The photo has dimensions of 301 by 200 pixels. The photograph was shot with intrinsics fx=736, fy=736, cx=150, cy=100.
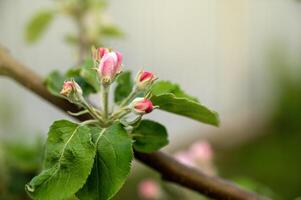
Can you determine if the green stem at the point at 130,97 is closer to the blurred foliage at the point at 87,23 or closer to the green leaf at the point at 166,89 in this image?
the green leaf at the point at 166,89

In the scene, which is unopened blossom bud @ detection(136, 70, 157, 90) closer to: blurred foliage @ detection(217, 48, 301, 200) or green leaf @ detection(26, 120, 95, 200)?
green leaf @ detection(26, 120, 95, 200)

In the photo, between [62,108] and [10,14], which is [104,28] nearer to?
[62,108]

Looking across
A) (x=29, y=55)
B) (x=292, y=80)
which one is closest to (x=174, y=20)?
(x=29, y=55)

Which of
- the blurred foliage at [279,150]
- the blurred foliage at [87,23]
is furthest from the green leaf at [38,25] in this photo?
the blurred foliage at [279,150]

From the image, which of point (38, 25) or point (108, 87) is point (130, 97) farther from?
point (38, 25)

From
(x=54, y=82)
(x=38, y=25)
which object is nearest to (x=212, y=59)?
(x=38, y=25)

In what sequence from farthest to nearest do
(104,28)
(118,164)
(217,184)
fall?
(104,28) → (217,184) → (118,164)
